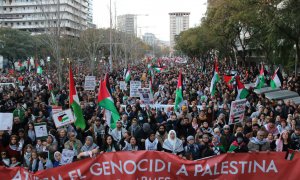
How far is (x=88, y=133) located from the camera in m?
10.1

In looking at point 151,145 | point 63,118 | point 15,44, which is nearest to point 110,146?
point 151,145

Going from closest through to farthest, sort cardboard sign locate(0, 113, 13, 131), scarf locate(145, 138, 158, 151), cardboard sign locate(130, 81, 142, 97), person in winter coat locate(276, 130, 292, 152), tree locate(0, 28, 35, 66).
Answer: person in winter coat locate(276, 130, 292, 152) < scarf locate(145, 138, 158, 151) < cardboard sign locate(0, 113, 13, 131) < cardboard sign locate(130, 81, 142, 97) < tree locate(0, 28, 35, 66)

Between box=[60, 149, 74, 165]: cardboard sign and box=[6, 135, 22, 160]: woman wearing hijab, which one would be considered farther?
box=[6, 135, 22, 160]: woman wearing hijab

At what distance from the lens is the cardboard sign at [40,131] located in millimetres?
9867

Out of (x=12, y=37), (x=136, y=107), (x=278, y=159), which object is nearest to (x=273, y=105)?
(x=136, y=107)

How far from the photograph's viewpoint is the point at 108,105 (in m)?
10.3

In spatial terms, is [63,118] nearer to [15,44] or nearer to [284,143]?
[284,143]

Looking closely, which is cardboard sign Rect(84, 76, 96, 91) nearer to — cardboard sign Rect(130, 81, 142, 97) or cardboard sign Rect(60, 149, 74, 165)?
cardboard sign Rect(130, 81, 142, 97)

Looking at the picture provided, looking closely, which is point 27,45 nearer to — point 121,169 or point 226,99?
point 226,99

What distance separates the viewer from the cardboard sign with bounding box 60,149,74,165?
777 centimetres

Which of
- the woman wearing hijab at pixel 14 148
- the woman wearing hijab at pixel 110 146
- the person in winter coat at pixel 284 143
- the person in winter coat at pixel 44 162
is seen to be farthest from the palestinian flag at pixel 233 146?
the woman wearing hijab at pixel 14 148

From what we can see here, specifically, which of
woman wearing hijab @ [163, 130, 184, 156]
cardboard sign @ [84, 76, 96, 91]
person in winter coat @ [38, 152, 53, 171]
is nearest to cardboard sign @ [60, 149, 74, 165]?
person in winter coat @ [38, 152, 53, 171]

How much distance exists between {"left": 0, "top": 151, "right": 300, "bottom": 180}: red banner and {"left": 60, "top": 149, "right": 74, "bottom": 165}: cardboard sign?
121 centimetres

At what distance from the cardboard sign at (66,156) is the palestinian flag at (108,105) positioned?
2185 millimetres
